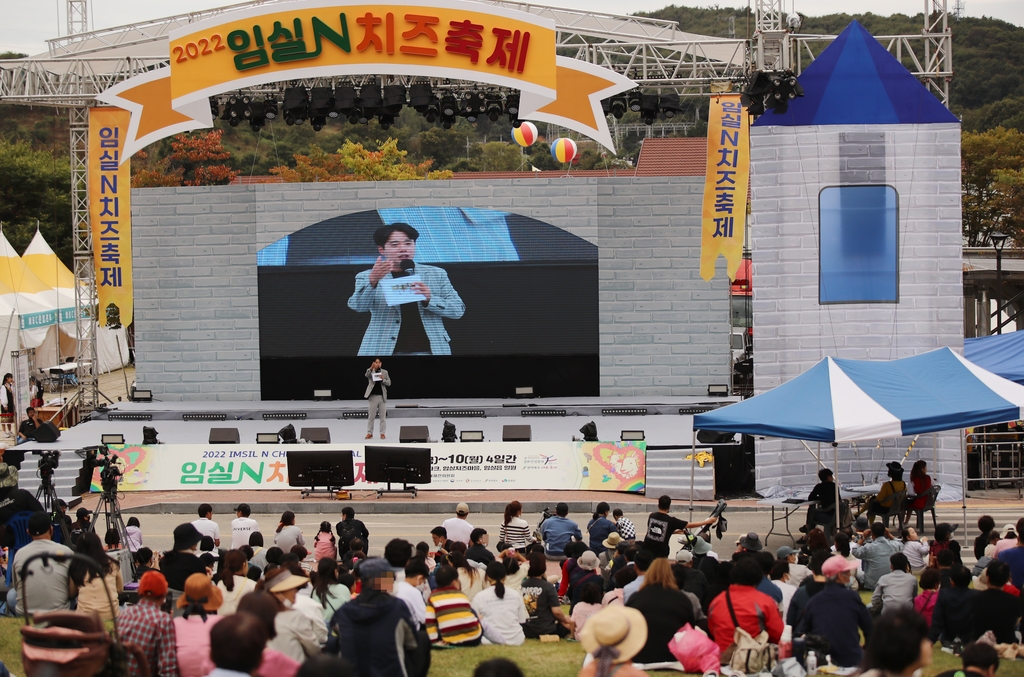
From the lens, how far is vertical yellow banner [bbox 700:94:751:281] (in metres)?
21.3

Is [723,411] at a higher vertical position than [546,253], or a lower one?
lower

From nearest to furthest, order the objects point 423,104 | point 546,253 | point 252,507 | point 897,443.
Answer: point 897,443 < point 252,507 < point 423,104 < point 546,253

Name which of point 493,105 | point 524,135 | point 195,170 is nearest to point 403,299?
point 493,105

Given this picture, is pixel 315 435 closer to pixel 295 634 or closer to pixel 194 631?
pixel 194 631

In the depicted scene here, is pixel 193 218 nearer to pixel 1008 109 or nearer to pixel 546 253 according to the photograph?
pixel 546 253

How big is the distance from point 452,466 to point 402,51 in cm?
718

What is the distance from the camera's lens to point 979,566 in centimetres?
1005

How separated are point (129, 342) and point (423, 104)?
29520 millimetres

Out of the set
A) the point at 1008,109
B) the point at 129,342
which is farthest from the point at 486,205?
the point at 1008,109

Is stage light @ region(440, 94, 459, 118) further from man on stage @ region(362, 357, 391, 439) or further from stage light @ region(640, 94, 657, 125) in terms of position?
man on stage @ region(362, 357, 391, 439)

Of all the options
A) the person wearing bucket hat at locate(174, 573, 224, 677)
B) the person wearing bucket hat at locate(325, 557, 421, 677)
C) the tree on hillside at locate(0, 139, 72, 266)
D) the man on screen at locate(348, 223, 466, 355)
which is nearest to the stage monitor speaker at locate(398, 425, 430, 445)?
the man on screen at locate(348, 223, 466, 355)

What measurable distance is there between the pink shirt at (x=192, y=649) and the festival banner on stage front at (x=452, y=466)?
40.8 feet

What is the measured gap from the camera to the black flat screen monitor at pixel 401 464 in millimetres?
19016

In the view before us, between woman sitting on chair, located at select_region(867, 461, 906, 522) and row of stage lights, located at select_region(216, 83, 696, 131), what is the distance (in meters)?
8.68
